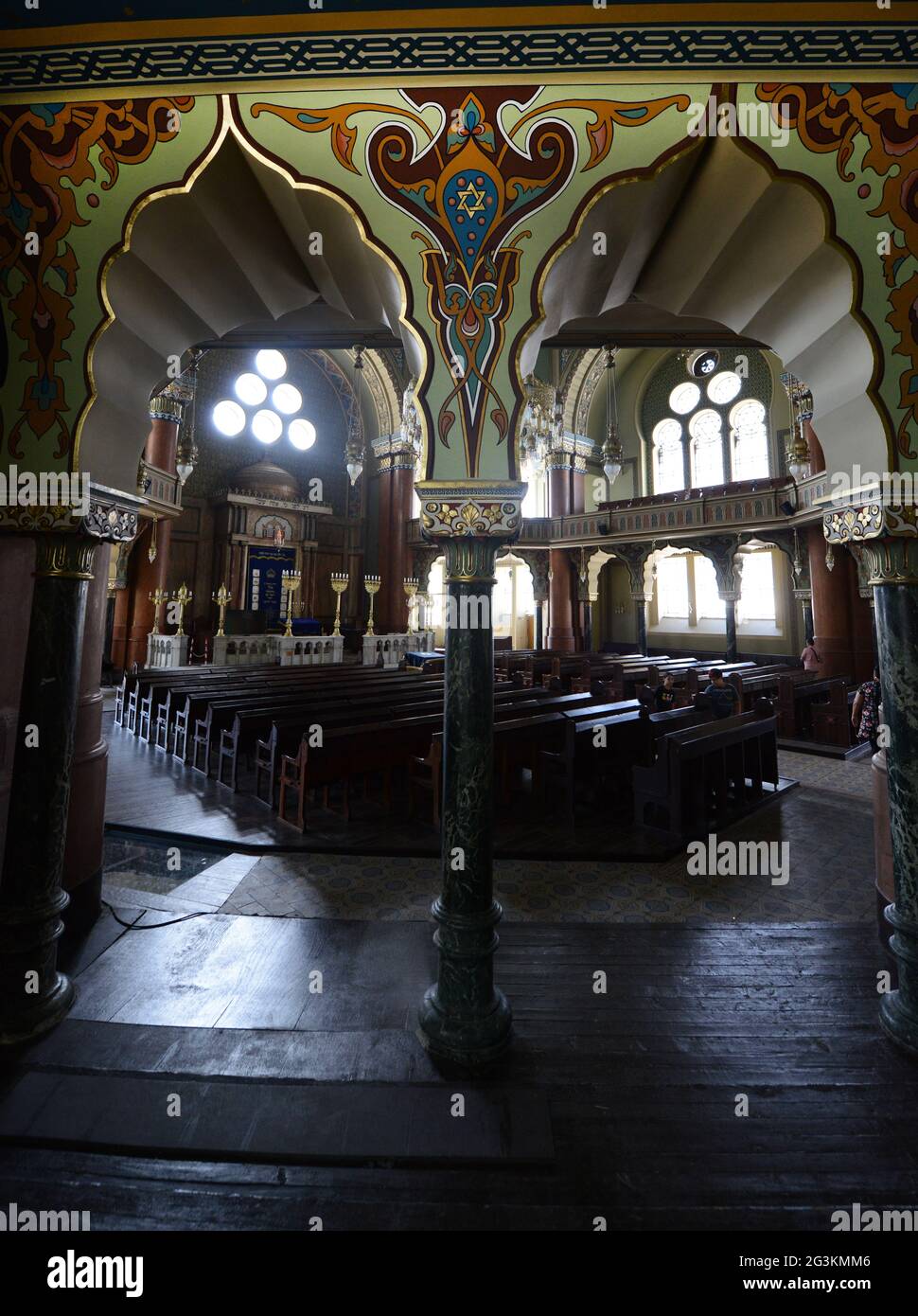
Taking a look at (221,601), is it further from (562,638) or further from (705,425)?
(705,425)

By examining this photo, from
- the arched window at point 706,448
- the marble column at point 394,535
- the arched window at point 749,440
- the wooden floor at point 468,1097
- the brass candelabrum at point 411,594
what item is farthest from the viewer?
the brass candelabrum at point 411,594

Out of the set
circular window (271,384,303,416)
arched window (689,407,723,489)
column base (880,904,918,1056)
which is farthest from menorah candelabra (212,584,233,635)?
column base (880,904,918,1056)

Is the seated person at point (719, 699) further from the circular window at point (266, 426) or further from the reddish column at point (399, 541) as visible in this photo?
the circular window at point (266, 426)

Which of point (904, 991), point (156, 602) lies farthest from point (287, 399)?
point (904, 991)

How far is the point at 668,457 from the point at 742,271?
18.1m

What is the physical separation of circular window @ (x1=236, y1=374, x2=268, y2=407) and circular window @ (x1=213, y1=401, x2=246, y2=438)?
1.23 ft

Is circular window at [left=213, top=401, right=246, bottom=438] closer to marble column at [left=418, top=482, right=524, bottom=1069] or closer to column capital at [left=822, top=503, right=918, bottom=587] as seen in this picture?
marble column at [left=418, top=482, right=524, bottom=1069]

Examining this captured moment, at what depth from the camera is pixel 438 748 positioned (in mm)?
5152

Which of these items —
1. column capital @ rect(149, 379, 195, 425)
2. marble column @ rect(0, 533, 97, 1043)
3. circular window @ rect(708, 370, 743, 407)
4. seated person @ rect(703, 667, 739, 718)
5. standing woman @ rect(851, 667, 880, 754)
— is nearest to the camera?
marble column @ rect(0, 533, 97, 1043)

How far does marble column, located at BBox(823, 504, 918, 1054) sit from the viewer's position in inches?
101

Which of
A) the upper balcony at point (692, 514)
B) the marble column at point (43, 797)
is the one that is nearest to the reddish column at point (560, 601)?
the upper balcony at point (692, 514)

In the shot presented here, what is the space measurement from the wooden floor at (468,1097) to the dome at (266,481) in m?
16.7

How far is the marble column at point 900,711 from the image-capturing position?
2561 mm

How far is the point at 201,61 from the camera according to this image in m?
2.77
